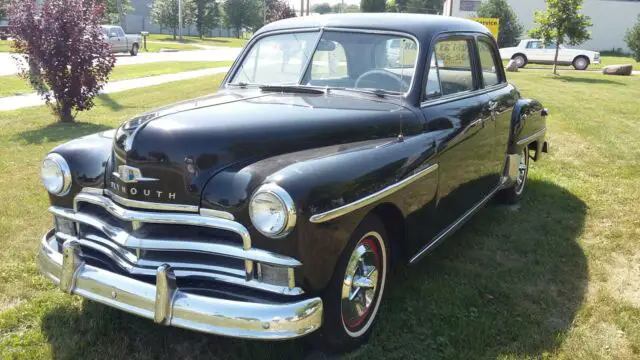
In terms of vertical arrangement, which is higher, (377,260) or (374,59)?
(374,59)

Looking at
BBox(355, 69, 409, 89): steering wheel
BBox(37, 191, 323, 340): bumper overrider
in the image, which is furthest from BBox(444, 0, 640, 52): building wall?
BBox(37, 191, 323, 340): bumper overrider

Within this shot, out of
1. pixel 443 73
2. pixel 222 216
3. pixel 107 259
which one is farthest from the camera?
pixel 443 73

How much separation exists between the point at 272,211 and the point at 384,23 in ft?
6.62

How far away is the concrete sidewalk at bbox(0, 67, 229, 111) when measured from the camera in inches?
455

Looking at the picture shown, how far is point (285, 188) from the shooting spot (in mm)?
2381

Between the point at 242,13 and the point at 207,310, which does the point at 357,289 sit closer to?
the point at 207,310

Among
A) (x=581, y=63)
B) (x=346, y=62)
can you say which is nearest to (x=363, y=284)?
(x=346, y=62)

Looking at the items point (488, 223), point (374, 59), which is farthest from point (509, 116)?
point (374, 59)

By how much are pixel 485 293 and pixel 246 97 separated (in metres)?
2.04

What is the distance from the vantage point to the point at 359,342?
2912 mm

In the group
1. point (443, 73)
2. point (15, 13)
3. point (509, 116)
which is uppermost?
point (15, 13)

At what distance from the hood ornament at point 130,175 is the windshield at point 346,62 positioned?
141cm

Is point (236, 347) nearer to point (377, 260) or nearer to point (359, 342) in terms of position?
point (359, 342)

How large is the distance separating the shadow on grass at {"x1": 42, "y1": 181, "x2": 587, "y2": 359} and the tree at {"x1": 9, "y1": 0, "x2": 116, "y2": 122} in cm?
713
